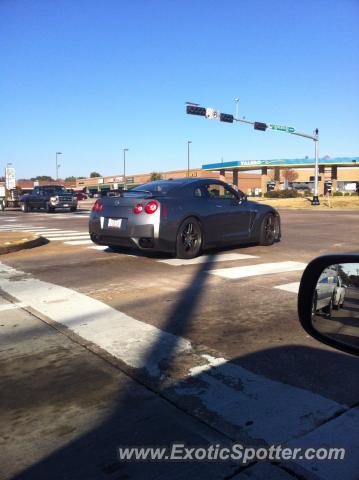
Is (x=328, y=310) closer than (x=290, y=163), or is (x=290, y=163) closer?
(x=328, y=310)

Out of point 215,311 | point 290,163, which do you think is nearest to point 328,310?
point 215,311

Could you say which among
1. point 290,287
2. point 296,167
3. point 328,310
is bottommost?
point 290,287

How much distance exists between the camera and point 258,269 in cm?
730

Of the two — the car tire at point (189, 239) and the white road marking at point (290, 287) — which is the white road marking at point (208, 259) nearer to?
the car tire at point (189, 239)

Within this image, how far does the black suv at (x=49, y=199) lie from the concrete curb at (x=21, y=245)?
17.3 m

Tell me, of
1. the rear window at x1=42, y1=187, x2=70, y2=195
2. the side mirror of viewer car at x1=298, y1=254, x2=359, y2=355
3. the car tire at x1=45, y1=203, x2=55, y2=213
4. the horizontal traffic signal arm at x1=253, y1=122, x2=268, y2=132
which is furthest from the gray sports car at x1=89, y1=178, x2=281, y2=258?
the horizontal traffic signal arm at x1=253, y1=122, x2=268, y2=132

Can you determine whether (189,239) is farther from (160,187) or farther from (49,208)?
(49,208)

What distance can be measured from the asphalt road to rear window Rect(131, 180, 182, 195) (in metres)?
1.23

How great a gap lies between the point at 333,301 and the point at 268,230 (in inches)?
327

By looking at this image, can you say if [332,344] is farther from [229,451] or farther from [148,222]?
[148,222]

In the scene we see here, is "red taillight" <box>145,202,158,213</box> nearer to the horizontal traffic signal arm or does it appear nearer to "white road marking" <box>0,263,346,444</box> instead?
"white road marking" <box>0,263,346,444</box>

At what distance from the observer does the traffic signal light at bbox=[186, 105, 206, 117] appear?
31.3 metres

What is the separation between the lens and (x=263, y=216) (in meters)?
9.85

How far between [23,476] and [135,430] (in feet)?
2.00
